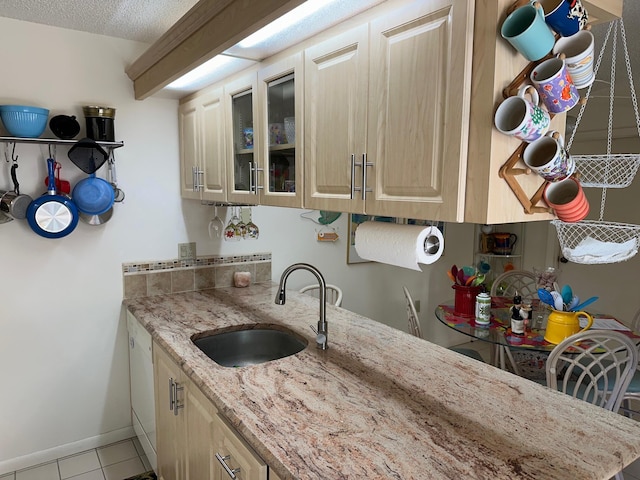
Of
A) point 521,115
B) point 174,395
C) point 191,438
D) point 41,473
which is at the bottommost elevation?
point 41,473

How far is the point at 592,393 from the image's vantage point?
2.38 meters

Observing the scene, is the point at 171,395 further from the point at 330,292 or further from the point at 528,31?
the point at 528,31

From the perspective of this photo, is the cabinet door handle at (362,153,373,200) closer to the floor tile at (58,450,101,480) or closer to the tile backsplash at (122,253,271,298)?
the tile backsplash at (122,253,271,298)

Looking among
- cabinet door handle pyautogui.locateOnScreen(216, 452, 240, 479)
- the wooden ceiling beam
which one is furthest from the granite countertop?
the wooden ceiling beam

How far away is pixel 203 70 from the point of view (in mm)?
2012

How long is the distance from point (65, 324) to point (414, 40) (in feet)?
7.68

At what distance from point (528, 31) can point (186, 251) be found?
88.8 inches

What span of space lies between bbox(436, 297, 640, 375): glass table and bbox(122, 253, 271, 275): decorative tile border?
4.34 feet

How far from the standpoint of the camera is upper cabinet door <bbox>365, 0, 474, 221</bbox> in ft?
3.56

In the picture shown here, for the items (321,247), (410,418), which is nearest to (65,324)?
(321,247)

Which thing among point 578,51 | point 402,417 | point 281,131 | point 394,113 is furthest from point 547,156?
point 281,131

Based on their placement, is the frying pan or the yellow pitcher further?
the yellow pitcher

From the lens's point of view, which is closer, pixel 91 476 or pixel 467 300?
pixel 91 476

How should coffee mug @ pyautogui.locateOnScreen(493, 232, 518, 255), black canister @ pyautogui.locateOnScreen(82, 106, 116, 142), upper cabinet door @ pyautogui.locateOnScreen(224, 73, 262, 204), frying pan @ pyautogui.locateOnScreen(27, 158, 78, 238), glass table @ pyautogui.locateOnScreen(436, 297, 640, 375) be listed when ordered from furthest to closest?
coffee mug @ pyautogui.locateOnScreen(493, 232, 518, 255) → glass table @ pyautogui.locateOnScreen(436, 297, 640, 375) → black canister @ pyautogui.locateOnScreen(82, 106, 116, 142) → frying pan @ pyautogui.locateOnScreen(27, 158, 78, 238) → upper cabinet door @ pyautogui.locateOnScreen(224, 73, 262, 204)
